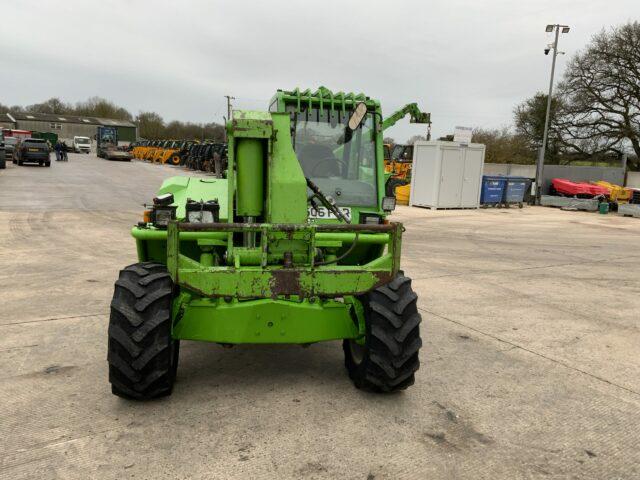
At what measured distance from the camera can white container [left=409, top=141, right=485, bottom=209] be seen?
19.3 meters

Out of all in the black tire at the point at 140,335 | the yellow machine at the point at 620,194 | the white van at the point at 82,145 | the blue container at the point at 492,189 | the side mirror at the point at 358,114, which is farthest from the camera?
the white van at the point at 82,145

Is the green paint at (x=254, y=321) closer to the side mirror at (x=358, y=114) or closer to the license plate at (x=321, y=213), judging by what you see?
the license plate at (x=321, y=213)

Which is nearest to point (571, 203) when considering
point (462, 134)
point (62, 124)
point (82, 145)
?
point (462, 134)

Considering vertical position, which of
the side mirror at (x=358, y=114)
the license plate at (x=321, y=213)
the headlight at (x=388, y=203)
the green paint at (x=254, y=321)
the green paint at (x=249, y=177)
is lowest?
the green paint at (x=254, y=321)

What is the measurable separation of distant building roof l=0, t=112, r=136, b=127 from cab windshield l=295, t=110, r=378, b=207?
83.6 m

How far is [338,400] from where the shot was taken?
12.3ft

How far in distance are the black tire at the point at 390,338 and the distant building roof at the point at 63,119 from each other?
3363 inches

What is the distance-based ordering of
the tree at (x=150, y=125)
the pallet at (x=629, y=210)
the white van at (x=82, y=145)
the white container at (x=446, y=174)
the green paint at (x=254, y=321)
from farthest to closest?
1. the tree at (x=150, y=125)
2. the white van at (x=82, y=145)
3. the pallet at (x=629, y=210)
4. the white container at (x=446, y=174)
5. the green paint at (x=254, y=321)

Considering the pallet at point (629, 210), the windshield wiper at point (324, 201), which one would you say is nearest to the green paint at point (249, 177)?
the windshield wiper at point (324, 201)

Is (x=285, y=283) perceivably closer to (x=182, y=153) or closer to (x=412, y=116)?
(x=412, y=116)

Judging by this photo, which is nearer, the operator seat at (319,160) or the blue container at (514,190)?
the operator seat at (319,160)

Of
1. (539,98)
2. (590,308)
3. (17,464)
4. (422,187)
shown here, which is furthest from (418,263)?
(539,98)

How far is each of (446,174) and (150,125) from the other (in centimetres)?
7034

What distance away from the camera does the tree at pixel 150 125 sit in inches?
3091
